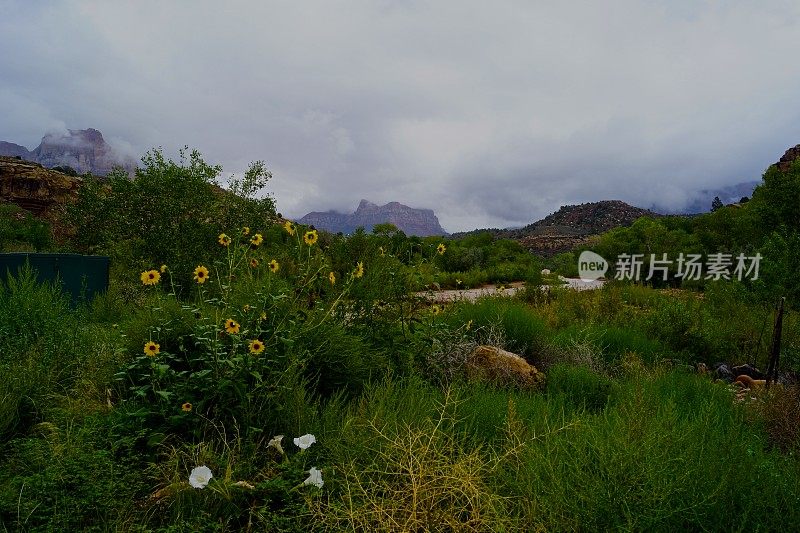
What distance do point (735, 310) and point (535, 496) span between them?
333 inches

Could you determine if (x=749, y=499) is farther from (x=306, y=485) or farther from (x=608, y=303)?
(x=608, y=303)

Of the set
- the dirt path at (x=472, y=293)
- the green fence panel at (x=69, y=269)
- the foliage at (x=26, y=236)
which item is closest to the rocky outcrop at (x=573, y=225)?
the dirt path at (x=472, y=293)

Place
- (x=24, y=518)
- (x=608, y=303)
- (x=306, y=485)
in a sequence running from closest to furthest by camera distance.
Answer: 1. (x=24, y=518)
2. (x=306, y=485)
3. (x=608, y=303)

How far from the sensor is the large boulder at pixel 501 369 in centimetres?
430

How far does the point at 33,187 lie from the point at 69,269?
108 feet

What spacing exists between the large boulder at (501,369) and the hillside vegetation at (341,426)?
0.35 feet

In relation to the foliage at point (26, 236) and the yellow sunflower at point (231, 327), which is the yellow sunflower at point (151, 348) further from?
the foliage at point (26, 236)

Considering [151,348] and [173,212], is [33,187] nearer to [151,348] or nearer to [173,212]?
[173,212]

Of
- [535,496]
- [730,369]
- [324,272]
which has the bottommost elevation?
[730,369]

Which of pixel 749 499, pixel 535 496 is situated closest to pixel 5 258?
pixel 535 496

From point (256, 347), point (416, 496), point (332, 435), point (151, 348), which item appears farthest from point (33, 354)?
point (416, 496)

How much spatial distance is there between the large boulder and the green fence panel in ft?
22.7

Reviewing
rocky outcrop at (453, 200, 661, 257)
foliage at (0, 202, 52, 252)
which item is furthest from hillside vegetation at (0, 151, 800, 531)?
rocky outcrop at (453, 200, 661, 257)

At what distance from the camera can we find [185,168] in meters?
12.8
